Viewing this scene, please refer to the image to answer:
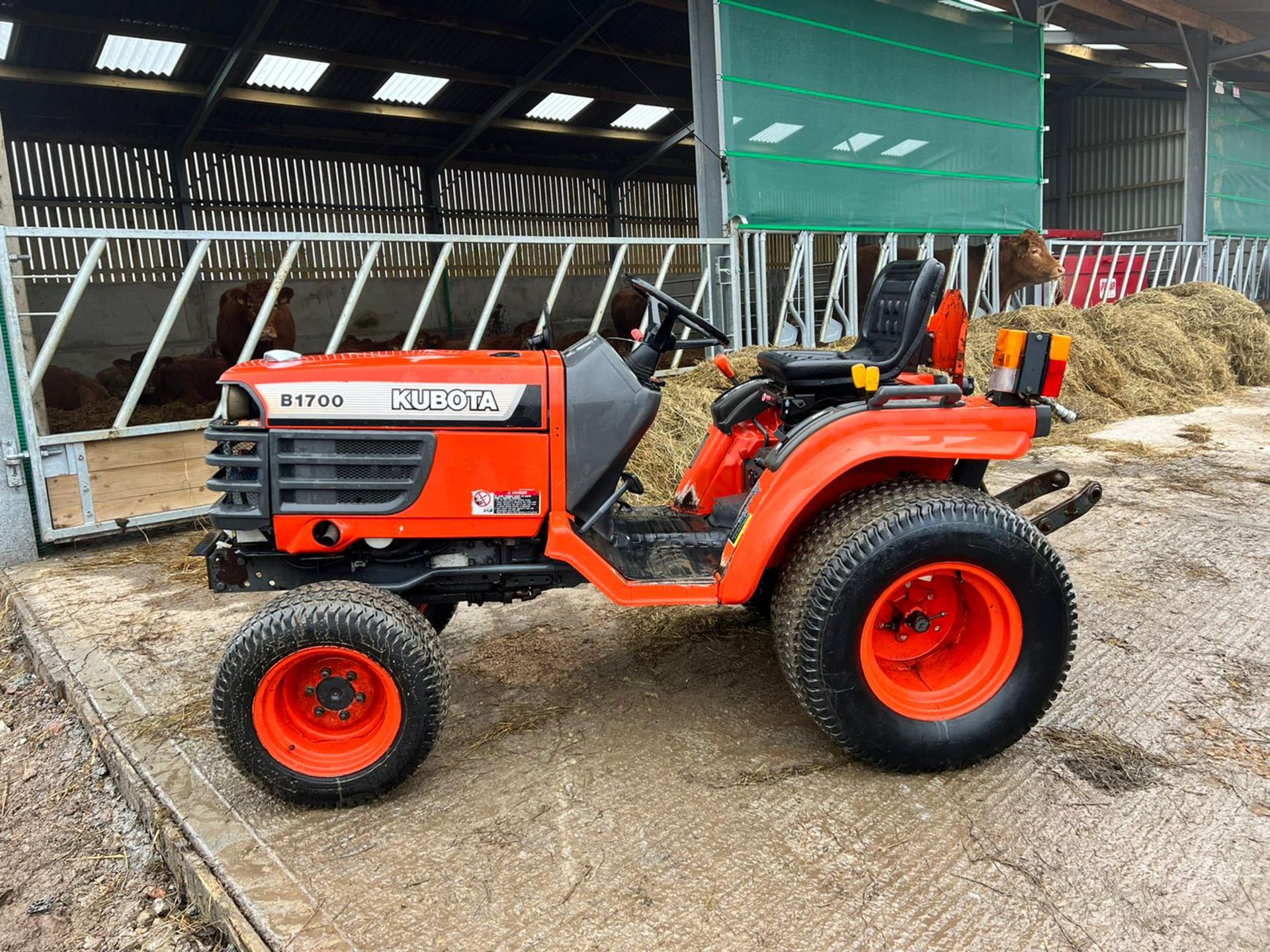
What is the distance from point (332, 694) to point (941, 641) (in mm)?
1634

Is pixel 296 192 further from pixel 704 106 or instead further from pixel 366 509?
pixel 366 509

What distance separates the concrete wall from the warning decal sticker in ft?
36.2

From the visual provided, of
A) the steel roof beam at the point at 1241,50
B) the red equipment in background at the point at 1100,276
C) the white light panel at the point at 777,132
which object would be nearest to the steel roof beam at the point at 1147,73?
the steel roof beam at the point at 1241,50

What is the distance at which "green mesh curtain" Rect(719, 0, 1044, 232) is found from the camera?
708 centimetres

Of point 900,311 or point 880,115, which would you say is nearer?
point 900,311

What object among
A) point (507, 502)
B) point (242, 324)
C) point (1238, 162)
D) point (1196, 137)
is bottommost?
point (507, 502)

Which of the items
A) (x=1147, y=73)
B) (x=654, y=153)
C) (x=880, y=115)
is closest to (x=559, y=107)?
(x=654, y=153)

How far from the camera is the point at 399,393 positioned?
2160mm

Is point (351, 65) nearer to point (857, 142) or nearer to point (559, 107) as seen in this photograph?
point (559, 107)

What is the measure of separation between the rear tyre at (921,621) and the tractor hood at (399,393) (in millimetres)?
844

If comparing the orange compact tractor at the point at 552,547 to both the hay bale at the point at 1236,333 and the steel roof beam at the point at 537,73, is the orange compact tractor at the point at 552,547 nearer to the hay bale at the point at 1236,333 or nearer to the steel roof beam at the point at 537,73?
the hay bale at the point at 1236,333

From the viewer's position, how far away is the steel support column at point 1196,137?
12727 millimetres

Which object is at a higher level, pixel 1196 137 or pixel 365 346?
pixel 1196 137

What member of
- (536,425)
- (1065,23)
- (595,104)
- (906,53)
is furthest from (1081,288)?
(536,425)
